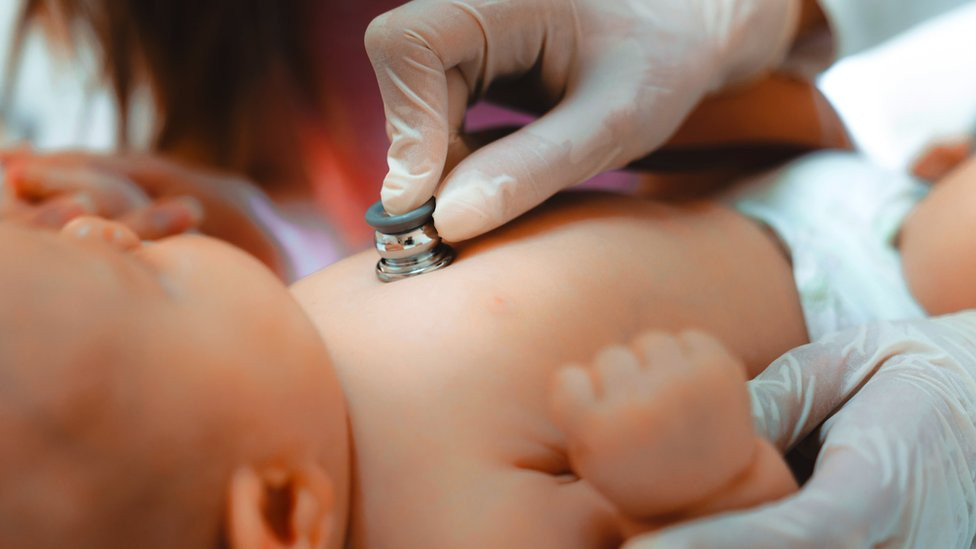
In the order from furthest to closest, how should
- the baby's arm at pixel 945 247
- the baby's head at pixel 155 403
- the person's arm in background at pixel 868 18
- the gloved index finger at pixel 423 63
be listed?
the person's arm in background at pixel 868 18 < the baby's arm at pixel 945 247 < the gloved index finger at pixel 423 63 < the baby's head at pixel 155 403

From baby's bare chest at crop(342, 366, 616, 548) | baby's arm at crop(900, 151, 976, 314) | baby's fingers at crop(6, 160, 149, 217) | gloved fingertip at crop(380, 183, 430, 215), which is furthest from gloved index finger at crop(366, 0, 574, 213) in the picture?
baby's arm at crop(900, 151, 976, 314)

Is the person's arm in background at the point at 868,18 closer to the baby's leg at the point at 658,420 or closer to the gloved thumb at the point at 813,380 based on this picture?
the gloved thumb at the point at 813,380

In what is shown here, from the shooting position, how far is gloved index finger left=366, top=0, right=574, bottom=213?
446 mm

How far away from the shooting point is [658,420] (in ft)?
1.10

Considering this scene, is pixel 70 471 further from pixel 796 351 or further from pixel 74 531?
pixel 796 351

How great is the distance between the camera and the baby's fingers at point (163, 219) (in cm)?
52

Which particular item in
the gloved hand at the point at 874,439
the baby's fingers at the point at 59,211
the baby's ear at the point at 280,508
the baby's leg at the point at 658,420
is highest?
the baby's fingers at the point at 59,211

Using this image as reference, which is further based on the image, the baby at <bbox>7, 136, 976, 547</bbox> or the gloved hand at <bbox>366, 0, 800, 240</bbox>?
the gloved hand at <bbox>366, 0, 800, 240</bbox>

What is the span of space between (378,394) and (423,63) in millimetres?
188

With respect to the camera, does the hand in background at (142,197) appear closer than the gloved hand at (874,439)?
No

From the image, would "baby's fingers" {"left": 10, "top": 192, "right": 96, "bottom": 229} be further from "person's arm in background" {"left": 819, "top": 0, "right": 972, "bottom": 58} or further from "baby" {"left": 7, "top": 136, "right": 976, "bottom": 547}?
"person's arm in background" {"left": 819, "top": 0, "right": 972, "bottom": 58}

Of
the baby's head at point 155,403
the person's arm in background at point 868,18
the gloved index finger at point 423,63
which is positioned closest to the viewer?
the baby's head at point 155,403

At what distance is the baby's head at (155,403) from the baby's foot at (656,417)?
14 cm

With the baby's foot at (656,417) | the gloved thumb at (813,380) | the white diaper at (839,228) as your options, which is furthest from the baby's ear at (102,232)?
the white diaper at (839,228)
